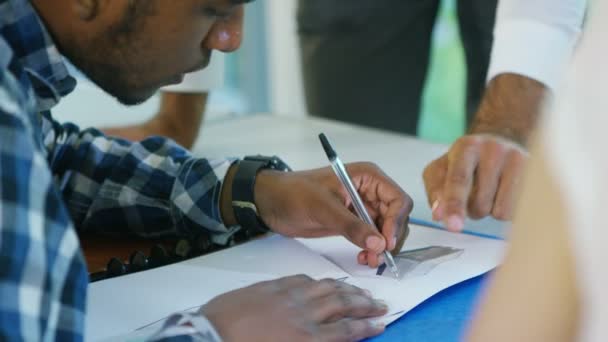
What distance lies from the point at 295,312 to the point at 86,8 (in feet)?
1.03

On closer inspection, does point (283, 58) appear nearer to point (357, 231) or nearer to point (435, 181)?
point (435, 181)

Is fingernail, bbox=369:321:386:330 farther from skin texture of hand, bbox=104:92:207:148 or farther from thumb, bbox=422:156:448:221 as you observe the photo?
skin texture of hand, bbox=104:92:207:148

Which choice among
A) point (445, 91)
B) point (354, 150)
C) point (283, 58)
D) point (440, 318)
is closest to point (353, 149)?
point (354, 150)

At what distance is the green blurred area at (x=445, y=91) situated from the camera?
3.23m

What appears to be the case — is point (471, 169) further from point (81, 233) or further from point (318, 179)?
point (81, 233)

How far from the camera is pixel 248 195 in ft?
3.14

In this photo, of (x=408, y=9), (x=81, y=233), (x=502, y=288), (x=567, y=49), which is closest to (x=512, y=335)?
(x=502, y=288)

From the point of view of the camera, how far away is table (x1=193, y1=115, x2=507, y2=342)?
2.60 feet

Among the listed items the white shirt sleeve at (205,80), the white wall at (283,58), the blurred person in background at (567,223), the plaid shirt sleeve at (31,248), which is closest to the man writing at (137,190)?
the plaid shirt sleeve at (31,248)

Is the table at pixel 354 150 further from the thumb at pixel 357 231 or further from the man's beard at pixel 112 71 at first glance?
the man's beard at pixel 112 71

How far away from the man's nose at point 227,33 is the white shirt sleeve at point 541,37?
0.43 metres

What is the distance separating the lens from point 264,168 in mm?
991

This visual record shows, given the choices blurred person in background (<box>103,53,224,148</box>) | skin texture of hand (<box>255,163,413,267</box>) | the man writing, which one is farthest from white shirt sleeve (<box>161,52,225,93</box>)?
skin texture of hand (<box>255,163,413,267</box>)

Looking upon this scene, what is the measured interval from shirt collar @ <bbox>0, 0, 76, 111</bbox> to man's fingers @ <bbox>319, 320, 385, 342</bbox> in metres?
0.32
